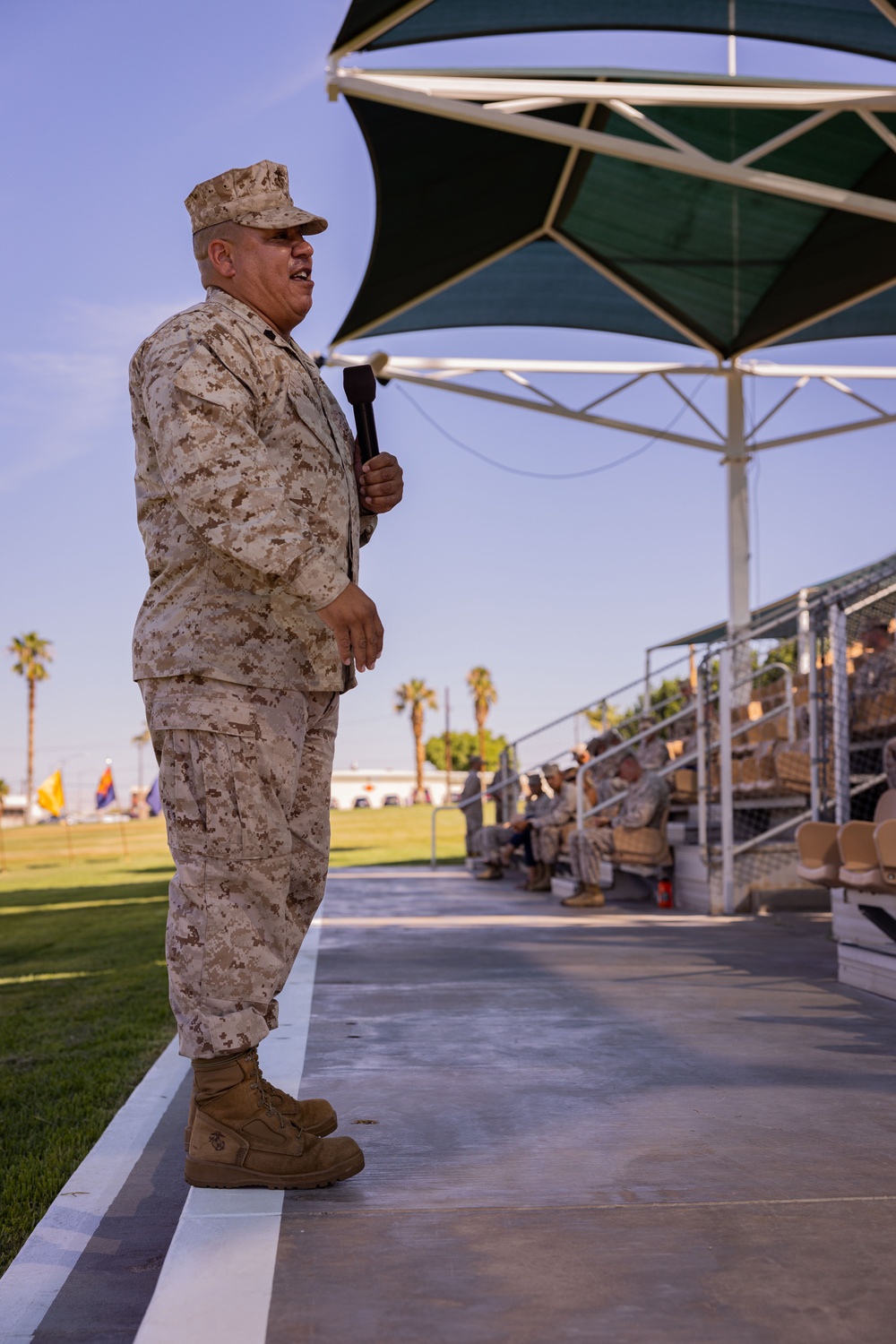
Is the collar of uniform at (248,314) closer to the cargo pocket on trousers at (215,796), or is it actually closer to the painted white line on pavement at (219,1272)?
the cargo pocket on trousers at (215,796)

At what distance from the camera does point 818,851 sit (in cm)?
612

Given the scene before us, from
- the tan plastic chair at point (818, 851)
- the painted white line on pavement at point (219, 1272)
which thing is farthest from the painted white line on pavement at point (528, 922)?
the painted white line on pavement at point (219, 1272)

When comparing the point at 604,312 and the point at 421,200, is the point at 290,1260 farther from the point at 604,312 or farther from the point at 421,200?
the point at 604,312

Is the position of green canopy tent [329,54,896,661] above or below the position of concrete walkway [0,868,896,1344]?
above

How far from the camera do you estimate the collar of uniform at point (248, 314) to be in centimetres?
270

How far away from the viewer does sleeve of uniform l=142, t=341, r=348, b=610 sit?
2410 mm

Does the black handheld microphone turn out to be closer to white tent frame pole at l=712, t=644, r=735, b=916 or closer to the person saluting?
the person saluting

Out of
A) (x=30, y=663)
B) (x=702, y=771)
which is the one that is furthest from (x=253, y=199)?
(x=30, y=663)

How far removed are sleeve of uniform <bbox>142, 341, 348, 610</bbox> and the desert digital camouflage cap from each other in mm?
375

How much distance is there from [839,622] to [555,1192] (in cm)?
564

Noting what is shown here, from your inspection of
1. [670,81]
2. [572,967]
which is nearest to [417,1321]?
[572,967]

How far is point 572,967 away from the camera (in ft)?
20.4

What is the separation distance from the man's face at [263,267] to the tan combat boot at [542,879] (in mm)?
11327

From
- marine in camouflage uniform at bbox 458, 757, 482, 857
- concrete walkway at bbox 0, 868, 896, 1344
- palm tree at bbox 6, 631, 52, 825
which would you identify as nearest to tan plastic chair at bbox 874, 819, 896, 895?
concrete walkway at bbox 0, 868, 896, 1344
